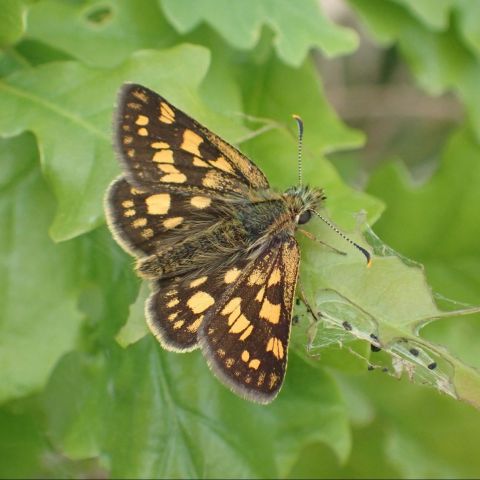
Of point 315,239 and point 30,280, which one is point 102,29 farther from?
point 315,239

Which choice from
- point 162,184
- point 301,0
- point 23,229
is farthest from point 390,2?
point 23,229

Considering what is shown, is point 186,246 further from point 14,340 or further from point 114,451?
point 114,451

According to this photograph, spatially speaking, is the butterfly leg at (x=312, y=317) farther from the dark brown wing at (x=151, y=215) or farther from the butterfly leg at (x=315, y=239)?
the dark brown wing at (x=151, y=215)

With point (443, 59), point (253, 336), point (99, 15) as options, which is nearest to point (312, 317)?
point (253, 336)

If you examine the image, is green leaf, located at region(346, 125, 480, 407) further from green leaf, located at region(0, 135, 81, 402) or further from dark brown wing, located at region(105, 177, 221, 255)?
green leaf, located at region(0, 135, 81, 402)

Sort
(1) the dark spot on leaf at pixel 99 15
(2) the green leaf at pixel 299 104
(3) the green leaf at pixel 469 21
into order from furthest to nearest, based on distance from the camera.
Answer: (3) the green leaf at pixel 469 21 → (2) the green leaf at pixel 299 104 → (1) the dark spot on leaf at pixel 99 15

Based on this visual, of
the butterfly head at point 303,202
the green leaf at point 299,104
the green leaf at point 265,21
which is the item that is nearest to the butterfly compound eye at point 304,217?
the butterfly head at point 303,202

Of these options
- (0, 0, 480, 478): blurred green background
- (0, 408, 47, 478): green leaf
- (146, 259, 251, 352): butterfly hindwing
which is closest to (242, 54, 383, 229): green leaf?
(0, 0, 480, 478): blurred green background
